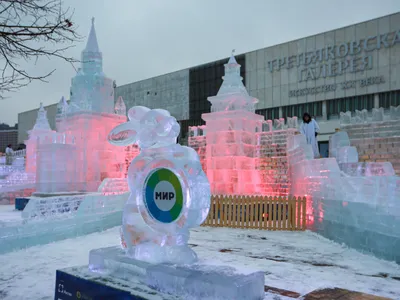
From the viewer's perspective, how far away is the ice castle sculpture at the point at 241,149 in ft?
50.5

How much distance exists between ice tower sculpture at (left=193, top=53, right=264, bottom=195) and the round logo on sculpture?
10499 mm

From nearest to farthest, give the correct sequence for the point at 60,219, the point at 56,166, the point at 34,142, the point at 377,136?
1. the point at 60,219
2. the point at 377,136
3. the point at 56,166
4. the point at 34,142

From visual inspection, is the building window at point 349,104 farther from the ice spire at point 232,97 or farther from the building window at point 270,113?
the ice spire at point 232,97

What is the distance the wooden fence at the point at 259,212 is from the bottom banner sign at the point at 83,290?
8.12 m

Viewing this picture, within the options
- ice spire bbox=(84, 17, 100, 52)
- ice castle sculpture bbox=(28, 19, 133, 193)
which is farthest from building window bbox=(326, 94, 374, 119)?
ice spire bbox=(84, 17, 100, 52)

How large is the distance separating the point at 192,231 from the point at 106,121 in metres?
9.01

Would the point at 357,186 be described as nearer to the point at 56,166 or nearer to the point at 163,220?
the point at 163,220

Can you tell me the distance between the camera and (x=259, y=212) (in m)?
12.7

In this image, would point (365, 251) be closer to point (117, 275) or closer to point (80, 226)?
point (117, 275)

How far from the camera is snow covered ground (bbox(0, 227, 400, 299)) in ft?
18.7

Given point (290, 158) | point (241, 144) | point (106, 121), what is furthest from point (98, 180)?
point (290, 158)

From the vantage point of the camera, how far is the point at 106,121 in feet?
60.7

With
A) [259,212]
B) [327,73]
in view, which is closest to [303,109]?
[327,73]

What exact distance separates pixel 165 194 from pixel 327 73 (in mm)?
28207
